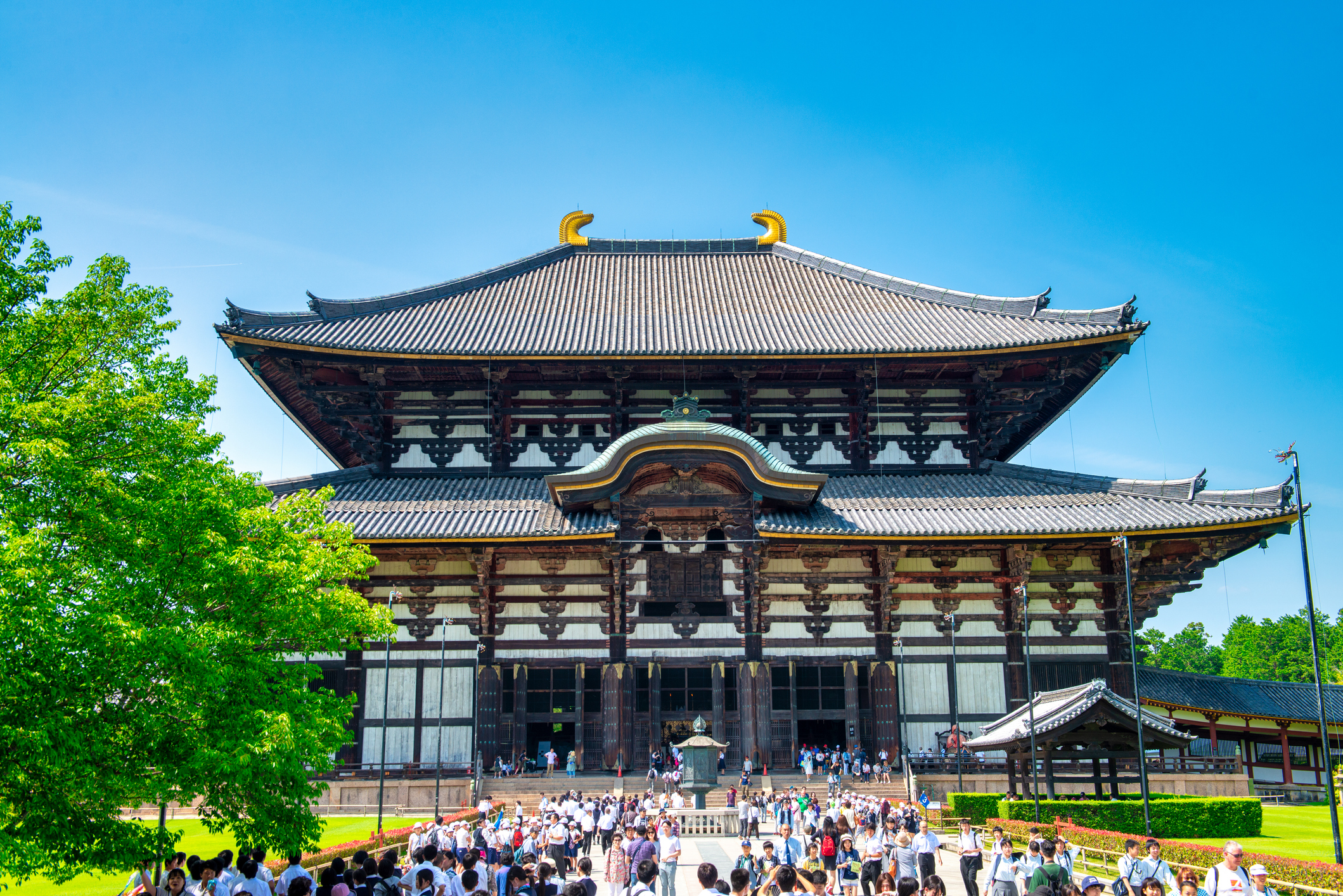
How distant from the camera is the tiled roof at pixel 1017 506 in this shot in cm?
3091

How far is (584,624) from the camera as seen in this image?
3309cm

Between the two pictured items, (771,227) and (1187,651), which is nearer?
(771,227)

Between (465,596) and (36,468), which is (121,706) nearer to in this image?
(36,468)

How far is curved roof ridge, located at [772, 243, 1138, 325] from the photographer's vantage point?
116ft

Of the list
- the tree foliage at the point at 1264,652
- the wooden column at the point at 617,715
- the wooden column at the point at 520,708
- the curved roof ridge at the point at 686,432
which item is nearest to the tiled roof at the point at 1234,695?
the curved roof ridge at the point at 686,432

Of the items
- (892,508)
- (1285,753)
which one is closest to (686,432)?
(892,508)

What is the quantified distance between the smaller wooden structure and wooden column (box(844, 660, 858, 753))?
14.4 ft

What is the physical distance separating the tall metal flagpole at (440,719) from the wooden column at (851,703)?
41.0ft

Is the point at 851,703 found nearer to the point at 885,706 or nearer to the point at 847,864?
the point at 885,706

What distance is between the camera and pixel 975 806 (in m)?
27.2

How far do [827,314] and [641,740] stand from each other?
17.8 m

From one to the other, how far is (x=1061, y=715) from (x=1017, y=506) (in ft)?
32.4

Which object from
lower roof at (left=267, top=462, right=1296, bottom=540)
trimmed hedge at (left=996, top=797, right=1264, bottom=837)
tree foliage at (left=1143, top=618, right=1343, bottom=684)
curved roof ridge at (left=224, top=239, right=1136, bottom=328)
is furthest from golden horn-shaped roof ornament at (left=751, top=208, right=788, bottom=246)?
tree foliage at (left=1143, top=618, right=1343, bottom=684)

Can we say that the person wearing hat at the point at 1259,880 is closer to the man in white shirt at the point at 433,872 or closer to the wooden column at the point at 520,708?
the man in white shirt at the point at 433,872
